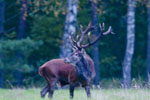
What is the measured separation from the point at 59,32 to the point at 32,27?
2191 mm

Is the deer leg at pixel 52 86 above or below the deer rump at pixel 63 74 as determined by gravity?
below

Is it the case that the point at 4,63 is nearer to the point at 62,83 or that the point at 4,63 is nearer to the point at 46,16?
the point at 46,16

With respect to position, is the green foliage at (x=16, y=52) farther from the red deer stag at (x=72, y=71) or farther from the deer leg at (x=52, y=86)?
the deer leg at (x=52, y=86)

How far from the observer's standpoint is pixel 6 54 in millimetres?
26391

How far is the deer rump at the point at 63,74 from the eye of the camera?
12.6 m

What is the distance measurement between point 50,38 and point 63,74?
600 inches

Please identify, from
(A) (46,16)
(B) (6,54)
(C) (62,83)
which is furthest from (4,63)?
(C) (62,83)

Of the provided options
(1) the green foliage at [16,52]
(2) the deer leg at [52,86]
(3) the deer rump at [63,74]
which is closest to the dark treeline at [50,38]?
(1) the green foliage at [16,52]

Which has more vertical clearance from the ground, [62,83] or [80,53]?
[80,53]

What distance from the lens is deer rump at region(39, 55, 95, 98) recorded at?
1256cm

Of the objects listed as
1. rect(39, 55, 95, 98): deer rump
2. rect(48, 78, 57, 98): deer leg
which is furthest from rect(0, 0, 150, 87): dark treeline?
rect(48, 78, 57, 98): deer leg

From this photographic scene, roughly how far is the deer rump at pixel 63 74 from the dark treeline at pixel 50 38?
1104cm

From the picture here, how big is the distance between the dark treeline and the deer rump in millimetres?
11044

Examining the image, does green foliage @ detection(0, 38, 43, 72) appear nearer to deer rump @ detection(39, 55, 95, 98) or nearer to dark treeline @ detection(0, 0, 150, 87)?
dark treeline @ detection(0, 0, 150, 87)
